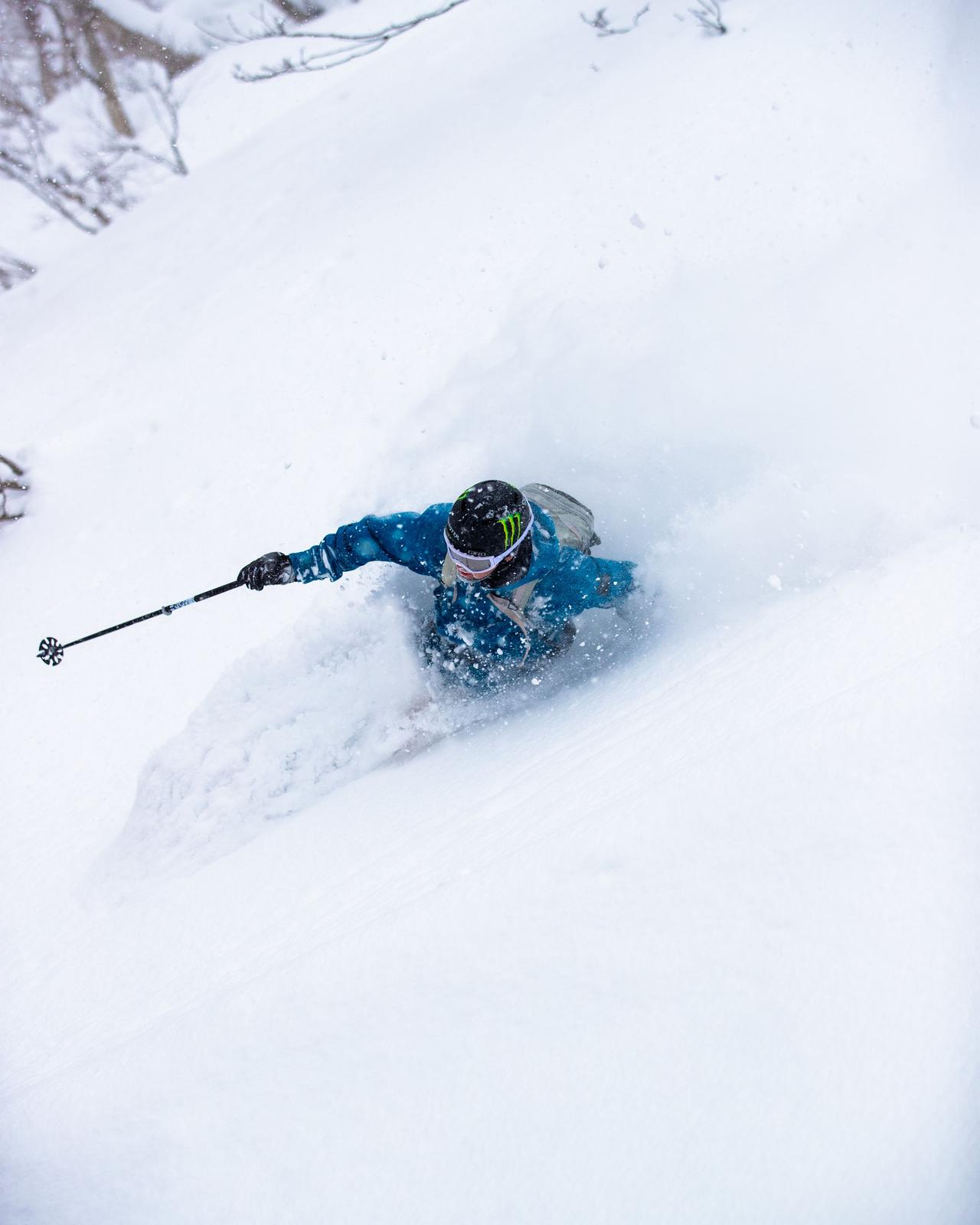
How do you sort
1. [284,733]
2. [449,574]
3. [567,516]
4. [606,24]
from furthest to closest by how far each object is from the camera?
1. [606,24]
2. [284,733]
3. [567,516]
4. [449,574]

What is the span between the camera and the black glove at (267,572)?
254 centimetres

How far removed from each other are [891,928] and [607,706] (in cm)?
145

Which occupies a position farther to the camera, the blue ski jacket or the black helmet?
the blue ski jacket

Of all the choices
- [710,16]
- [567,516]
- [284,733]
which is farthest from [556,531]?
[710,16]

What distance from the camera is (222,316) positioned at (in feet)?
15.7

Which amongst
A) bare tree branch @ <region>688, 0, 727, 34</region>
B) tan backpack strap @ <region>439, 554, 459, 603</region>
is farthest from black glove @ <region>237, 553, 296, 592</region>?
bare tree branch @ <region>688, 0, 727, 34</region>

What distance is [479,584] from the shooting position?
2.31m

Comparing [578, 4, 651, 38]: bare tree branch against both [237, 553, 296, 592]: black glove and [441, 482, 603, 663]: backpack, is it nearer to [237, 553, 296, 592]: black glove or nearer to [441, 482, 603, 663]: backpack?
[441, 482, 603, 663]: backpack

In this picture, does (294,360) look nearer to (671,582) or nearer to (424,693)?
(424,693)

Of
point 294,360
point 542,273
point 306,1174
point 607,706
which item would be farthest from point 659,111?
point 306,1174

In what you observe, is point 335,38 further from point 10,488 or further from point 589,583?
point 589,583

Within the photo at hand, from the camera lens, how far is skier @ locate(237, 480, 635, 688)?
2.10 m

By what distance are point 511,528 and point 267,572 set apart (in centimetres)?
103

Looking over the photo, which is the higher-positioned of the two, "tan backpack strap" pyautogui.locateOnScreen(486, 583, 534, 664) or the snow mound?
"tan backpack strap" pyautogui.locateOnScreen(486, 583, 534, 664)
